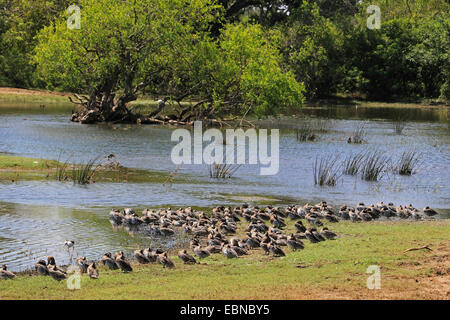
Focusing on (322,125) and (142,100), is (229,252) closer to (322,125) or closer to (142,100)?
(322,125)

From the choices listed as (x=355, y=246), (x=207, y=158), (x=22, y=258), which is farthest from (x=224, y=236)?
(x=207, y=158)

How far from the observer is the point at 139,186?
81.7 ft

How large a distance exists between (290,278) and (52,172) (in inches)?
645

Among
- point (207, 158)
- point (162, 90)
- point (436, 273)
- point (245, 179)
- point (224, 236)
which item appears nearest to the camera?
point (436, 273)

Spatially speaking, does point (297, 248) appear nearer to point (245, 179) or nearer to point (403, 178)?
point (245, 179)

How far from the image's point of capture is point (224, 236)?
16219mm

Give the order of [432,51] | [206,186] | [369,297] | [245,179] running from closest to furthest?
1. [369,297]
2. [206,186]
3. [245,179]
4. [432,51]

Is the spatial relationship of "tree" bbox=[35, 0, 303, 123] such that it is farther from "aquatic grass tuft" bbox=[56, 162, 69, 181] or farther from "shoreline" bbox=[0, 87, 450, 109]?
"aquatic grass tuft" bbox=[56, 162, 69, 181]

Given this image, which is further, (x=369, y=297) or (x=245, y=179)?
(x=245, y=179)

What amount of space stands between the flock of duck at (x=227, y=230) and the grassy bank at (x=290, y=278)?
241 mm

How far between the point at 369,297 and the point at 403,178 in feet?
59.8

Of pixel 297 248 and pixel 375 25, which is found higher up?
pixel 375 25

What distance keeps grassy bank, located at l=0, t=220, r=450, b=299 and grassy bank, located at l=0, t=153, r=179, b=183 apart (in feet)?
39.3

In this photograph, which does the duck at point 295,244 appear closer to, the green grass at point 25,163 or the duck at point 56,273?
the duck at point 56,273
